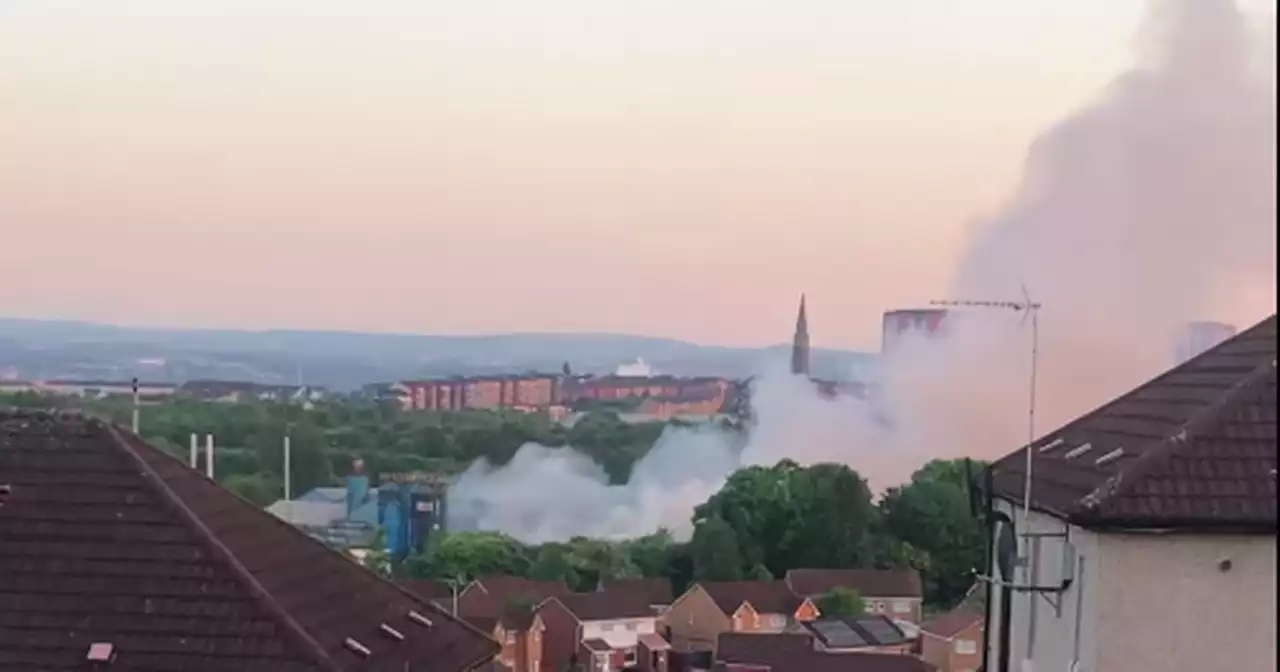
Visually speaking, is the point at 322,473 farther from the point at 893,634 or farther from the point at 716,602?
the point at 893,634

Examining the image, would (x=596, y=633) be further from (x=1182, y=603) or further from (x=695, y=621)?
(x=1182, y=603)

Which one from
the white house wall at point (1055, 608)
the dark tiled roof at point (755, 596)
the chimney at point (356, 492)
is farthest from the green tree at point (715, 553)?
the white house wall at point (1055, 608)

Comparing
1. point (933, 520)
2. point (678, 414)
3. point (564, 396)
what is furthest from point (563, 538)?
point (564, 396)

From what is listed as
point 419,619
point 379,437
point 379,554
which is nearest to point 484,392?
point 379,437

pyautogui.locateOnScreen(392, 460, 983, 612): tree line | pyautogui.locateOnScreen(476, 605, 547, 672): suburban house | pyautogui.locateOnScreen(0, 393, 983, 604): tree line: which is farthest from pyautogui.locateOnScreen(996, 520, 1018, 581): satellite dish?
pyautogui.locateOnScreen(392, 460, 983, 612): tree line

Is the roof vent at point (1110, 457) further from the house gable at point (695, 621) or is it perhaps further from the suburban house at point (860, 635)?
the house gable at point (695, 621)

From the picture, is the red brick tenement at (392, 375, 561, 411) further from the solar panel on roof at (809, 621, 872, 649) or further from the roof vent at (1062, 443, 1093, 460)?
the roof vent at (1062, 443, 1093, 460)
